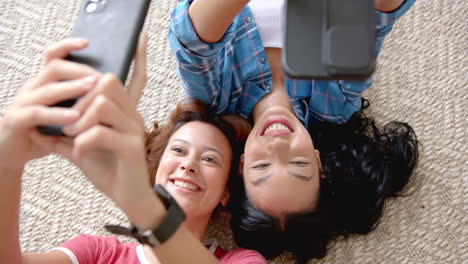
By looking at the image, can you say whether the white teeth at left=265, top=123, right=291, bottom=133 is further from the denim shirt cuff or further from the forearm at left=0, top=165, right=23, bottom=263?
the forearm at left=0, top=165, right=23, bottom=263

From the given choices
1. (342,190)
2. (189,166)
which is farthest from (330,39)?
(342,190)

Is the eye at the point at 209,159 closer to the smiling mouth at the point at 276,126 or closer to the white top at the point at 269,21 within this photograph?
the smiling mouth at the point at 276,126

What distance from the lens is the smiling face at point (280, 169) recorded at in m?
0.67

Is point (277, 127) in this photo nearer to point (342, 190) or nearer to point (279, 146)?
point (279, 146)

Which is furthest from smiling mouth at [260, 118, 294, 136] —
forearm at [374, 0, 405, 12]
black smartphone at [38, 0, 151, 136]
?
black smartphone at [38, 0, 151, 136]

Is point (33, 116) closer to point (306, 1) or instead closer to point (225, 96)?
point (306, 1)

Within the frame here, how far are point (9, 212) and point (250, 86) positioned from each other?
0.46 meters

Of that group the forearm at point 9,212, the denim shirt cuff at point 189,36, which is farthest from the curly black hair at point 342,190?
the forearm at point 9,212

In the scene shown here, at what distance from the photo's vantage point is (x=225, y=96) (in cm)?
80

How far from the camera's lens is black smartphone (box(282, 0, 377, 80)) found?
0.44 meters

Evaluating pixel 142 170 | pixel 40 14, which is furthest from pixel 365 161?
pixel 40 14

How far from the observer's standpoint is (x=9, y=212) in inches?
18.8

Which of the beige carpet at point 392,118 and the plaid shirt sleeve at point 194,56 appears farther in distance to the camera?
the beige carpet at point 392,118

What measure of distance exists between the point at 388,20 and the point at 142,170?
1.49 ft
